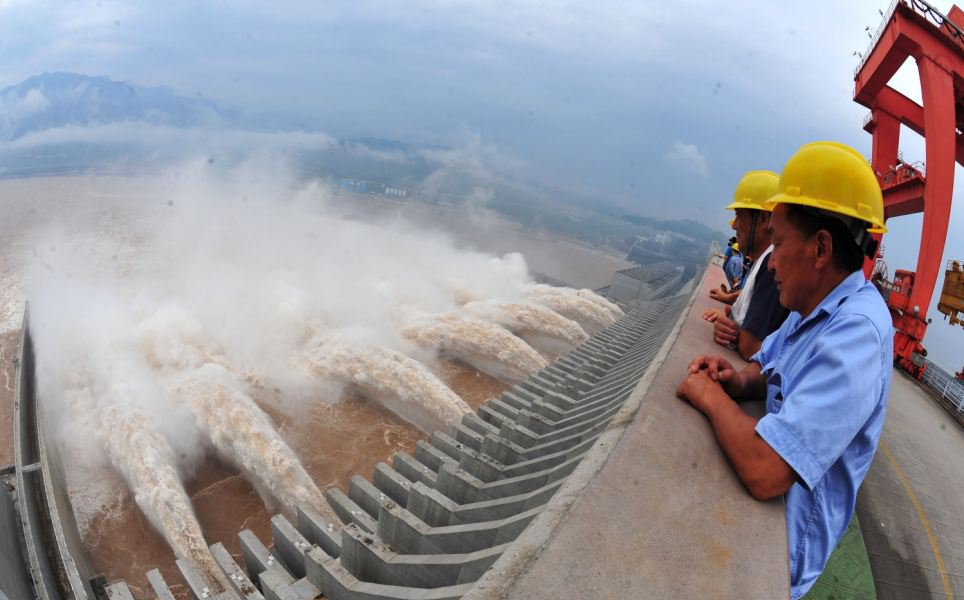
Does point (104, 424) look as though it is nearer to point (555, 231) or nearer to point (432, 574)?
point (432, 574)

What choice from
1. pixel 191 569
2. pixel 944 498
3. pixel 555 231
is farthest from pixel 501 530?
pixel 555 231

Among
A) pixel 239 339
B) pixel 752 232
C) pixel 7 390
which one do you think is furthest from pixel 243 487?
pixel 7 390

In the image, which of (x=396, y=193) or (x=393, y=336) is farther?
(x=396, y=193)

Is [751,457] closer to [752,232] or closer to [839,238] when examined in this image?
[839,238]

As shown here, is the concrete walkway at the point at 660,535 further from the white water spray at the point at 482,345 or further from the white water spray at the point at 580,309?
the white water spray at the point at 580,309

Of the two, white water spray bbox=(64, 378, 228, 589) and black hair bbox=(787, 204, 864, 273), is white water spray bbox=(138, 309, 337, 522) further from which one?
black hair bbox=(787, 204, 864, 273)

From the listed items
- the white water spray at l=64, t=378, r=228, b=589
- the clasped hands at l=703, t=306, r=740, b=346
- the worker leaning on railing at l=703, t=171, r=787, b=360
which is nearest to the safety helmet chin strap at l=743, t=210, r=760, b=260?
the worker leaning on railing at l=703, t=171, r=787, b=360
